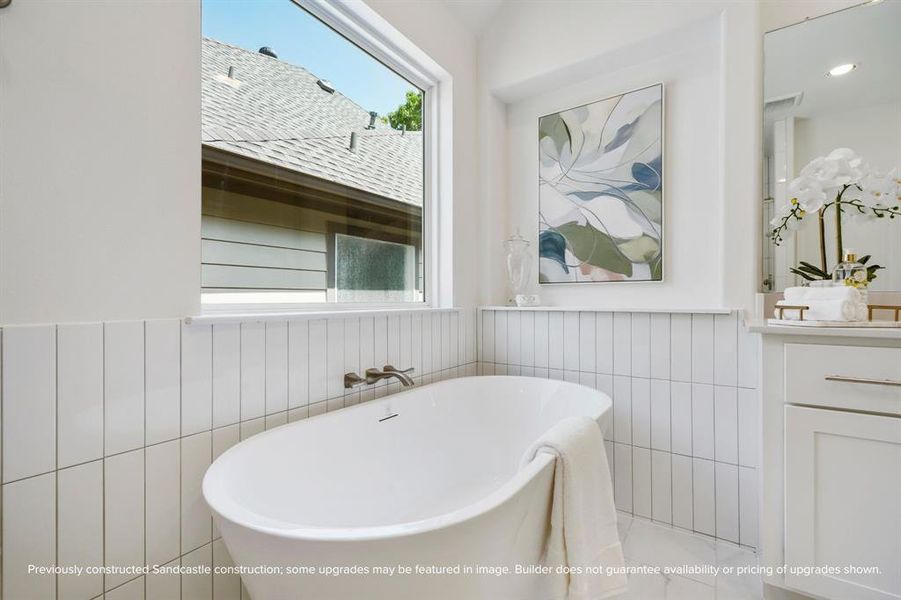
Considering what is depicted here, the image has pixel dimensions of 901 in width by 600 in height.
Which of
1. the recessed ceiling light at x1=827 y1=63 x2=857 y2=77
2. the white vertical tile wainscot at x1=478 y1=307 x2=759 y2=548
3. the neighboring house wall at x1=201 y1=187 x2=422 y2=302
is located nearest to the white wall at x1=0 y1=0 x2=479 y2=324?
the neighboring house wall at x1=201 y1=187 x2=422 y2=302

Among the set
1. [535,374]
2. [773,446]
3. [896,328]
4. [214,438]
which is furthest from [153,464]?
[896,328]

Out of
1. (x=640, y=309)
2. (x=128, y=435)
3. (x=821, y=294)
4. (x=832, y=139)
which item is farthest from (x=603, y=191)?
(x=128, y=435)

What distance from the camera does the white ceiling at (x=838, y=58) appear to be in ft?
4.79

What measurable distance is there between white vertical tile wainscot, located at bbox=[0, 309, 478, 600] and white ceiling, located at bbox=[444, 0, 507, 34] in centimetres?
189

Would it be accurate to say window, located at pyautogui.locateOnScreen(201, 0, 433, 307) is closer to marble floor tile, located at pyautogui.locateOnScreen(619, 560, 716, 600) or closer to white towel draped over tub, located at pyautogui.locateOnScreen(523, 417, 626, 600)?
white towel draped over tub, located at pyautogui.locateOnScreen(523, 417, 626, 600)

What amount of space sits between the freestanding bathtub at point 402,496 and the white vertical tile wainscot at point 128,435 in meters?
0.16

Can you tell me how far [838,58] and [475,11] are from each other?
165cm

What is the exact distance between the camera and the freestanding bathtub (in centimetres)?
68

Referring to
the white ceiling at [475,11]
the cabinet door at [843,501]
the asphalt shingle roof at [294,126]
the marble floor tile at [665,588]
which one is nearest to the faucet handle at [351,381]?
the asphalt shingle roof at [294,126]

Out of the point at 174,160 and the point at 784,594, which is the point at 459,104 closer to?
the point at 174,160

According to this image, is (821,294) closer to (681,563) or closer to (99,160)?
(681,563)

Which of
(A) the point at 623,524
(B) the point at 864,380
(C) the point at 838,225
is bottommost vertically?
(A) the point at 623,524

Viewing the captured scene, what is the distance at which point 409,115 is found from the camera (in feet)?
7.02

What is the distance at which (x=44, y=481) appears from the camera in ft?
2.77
